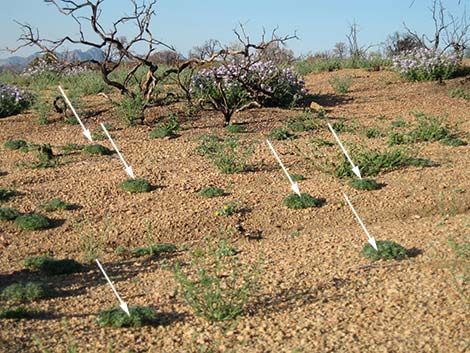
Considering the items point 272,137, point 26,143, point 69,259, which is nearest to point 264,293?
point 69,259

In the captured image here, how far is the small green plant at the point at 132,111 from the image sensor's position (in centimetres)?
1183

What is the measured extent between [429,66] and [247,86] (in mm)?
6180

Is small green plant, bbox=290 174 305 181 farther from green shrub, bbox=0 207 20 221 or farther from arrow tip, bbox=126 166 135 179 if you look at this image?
green shrub, bbox=0 207 20 221

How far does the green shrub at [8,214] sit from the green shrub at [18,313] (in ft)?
7.91

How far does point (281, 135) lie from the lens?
10.8m

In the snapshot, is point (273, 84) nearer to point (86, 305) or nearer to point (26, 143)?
point (26, 143)

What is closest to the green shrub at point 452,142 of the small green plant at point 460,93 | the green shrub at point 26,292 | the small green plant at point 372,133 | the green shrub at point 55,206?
the small green plant at point 372,133

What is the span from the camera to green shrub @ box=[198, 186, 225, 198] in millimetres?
7777

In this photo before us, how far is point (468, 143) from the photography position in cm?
1025

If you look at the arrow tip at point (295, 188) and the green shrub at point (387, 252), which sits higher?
the green shrub at point (387, 252)

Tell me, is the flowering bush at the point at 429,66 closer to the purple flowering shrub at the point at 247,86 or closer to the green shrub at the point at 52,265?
the purple flowering shrub at the point at 247,86

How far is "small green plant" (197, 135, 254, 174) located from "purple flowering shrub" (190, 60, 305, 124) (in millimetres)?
2716

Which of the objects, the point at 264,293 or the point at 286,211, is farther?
the point at 286,211

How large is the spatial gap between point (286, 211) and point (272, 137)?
3.65 m
